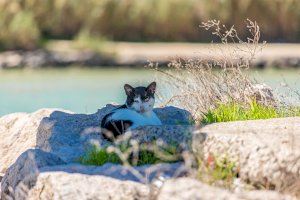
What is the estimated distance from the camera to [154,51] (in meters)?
28.2

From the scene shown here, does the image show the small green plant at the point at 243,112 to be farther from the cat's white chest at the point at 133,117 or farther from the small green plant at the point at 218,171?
the small green plant at the point at 218,171

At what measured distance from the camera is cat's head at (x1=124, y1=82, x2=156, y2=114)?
8586mm

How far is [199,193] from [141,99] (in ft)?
8.77

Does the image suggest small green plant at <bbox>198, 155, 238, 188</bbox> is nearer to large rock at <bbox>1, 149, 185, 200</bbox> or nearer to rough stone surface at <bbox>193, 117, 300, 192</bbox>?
rough stone surface at <bbox>193, 117, 300, 192</bbox>

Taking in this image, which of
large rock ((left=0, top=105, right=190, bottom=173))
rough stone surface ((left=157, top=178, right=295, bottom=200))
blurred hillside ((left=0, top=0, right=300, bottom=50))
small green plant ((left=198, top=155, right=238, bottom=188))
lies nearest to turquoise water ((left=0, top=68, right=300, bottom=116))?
blurred hillside ((left=0, top=0, right=300, bottom=50))

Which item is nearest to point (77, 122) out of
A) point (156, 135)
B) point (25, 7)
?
point (156, 135)

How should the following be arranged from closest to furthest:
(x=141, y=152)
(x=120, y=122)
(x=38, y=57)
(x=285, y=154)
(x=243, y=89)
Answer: (x=285, y=154), (x=141, y=152), (x=120, y=122), (x=243, y=89), (x=38, y=57)

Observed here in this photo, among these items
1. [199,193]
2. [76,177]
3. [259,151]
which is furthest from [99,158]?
[199,193]

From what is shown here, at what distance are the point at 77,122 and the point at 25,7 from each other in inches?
860

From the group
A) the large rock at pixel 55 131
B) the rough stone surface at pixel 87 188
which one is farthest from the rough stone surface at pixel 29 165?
the large rock at pixel 55 131

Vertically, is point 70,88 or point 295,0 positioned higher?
point 295,0

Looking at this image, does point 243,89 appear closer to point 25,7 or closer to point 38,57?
point 38,57

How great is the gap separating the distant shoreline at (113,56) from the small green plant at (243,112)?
17.1 meters

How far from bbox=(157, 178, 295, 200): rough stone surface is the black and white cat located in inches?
71.4
